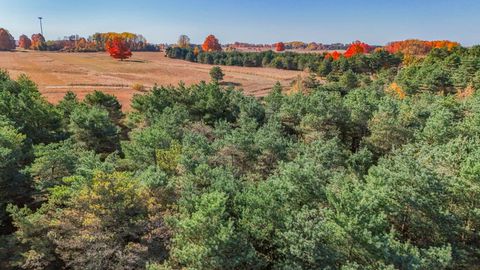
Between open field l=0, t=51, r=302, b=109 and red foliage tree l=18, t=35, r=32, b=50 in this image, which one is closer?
open field l=0, t=51, r=302, b=109

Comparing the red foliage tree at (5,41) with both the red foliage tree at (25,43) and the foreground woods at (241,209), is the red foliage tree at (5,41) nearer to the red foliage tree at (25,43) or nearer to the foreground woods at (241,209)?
the red foliage tree at (25,43)

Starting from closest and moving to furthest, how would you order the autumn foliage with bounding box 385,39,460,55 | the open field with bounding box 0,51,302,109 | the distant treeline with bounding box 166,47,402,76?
the open field with bounding box 0,51,302,109, the distant treeline with bounding box 166,47,402,76, the autumn foliage with bounding box 385,39,460,55

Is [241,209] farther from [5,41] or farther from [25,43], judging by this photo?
[25,43]

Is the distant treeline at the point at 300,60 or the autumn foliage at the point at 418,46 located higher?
the autumn foliage at the point at 418,46

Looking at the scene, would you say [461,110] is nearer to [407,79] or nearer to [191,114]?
[407,79]

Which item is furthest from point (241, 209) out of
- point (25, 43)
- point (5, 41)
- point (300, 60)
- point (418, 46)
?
point (25, 43)

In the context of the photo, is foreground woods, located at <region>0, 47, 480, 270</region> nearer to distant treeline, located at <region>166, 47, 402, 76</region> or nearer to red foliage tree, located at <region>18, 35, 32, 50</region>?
distant treeline, located at <region>166, 47, 402, 76</region>

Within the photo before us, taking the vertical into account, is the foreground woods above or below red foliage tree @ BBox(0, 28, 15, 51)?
below

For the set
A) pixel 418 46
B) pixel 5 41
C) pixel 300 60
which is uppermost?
pixel 418 46

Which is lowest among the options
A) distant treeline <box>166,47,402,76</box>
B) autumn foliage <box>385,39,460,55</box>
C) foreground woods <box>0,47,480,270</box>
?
foreground woods <box>0,47,480,270</box>

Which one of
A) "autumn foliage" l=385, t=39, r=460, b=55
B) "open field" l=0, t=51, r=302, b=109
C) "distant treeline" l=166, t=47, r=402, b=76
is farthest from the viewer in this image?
"autumn foliage" l=385, t=39, r=460, b=55

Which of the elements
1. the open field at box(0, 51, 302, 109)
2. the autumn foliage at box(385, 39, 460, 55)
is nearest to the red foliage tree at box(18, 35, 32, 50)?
the open field at box(0, 51, 302, 109)

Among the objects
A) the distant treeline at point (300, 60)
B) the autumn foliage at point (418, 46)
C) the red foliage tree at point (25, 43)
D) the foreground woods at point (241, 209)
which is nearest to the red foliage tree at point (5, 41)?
the red foliage tree at point (25, 43)

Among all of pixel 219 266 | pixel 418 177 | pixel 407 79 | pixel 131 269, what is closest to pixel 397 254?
pixel 418 177
